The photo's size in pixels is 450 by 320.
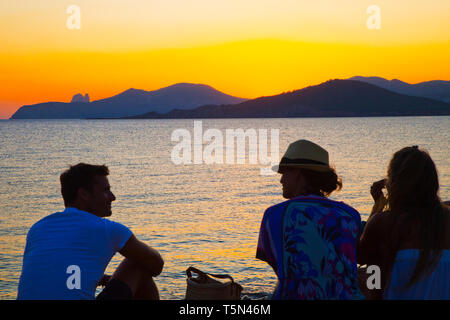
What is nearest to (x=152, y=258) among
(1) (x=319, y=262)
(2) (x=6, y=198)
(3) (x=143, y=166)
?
(1) (x=319, y=262)

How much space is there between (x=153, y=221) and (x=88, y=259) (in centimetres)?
1465

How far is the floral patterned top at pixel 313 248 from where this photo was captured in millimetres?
3250

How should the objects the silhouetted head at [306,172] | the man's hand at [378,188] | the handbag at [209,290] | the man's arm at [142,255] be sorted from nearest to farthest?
the silhouetted head at [306,172], the man's arm at [142,255], the man's hand at [378,188], the handbag at [209,290]

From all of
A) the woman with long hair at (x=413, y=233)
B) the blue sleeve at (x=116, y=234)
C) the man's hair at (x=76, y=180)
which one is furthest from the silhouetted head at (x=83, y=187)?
the woman with long hair at (x=413, y=233)

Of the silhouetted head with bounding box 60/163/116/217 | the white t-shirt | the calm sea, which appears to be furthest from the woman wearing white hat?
the calm sea

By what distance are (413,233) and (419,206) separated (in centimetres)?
18

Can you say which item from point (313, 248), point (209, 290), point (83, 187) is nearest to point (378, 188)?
point (313, 248)

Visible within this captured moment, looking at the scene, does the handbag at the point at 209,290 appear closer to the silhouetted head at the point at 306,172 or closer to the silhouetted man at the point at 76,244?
the silhouetted man at the point at 76,244

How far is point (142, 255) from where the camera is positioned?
416cm

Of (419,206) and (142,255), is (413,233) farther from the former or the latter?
(142,255)

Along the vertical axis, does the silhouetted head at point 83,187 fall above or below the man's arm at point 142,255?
above

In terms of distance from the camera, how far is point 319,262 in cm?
324

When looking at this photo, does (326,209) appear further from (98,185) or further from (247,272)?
(247,272)

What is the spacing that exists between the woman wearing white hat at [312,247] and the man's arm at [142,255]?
1086 mm
